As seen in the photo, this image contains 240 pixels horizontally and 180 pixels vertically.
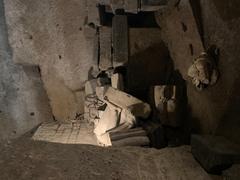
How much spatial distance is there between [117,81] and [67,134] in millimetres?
1237

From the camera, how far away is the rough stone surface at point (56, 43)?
17.2ft

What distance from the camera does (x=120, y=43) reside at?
5.14 meters

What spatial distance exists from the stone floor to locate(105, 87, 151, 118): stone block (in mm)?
726

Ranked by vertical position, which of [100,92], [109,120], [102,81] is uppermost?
[102,81]

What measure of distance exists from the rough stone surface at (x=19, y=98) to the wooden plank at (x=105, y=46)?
143cm

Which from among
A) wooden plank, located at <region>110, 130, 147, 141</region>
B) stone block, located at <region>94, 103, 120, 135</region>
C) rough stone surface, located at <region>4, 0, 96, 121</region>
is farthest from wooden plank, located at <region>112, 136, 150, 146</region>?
rough stone surface, located at <region>4, 0, 96, 121</region>

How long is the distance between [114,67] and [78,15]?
44.6 inches

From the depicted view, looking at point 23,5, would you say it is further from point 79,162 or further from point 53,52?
point 79,162

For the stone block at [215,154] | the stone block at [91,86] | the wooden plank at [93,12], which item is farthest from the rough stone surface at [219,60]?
the stone block at [91,86]

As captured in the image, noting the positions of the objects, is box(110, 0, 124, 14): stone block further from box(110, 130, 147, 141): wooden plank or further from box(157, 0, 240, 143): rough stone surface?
box(110, 130, 147, 141): wooden plank

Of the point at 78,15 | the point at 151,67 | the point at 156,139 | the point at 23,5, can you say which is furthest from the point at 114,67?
the point at 23,5

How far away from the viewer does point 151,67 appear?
5.26 m

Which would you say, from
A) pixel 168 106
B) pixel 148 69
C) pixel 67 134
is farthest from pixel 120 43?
pixel 67 134

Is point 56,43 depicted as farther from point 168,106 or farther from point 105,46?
point 168,106
